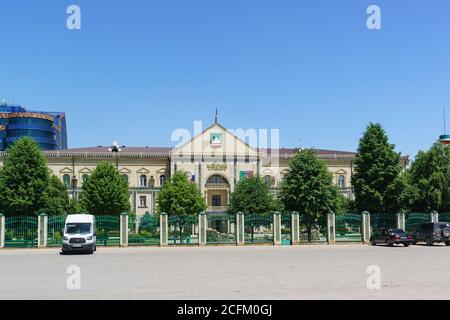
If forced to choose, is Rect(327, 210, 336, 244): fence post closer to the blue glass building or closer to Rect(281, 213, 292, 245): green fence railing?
Rect(281, 213, 292, 245): green fence railing

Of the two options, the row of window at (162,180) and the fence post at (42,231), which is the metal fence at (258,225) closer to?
the fence post at (42,231)

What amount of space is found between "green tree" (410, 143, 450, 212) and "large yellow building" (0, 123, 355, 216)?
23440 millimetres

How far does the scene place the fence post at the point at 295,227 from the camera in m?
40.9

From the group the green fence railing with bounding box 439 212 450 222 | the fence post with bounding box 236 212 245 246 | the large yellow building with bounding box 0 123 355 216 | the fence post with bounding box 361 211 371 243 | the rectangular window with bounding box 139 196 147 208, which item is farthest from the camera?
the rectangular window with bounding box 139 196 147 208

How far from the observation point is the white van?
1222 inches

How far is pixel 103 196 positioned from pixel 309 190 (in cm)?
2419

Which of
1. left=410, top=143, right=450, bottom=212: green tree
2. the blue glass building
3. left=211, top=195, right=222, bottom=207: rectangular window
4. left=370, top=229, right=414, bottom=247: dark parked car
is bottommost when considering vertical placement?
left=370, top=229, right=414, bottom=247: dark parked car

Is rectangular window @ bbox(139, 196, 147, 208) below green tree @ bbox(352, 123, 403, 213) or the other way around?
below

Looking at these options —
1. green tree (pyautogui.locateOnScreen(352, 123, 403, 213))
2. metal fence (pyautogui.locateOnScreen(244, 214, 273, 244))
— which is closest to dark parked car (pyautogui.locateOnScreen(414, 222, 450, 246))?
green tree (pyautogui.locateOnScreen(352, 123, 403, 213))

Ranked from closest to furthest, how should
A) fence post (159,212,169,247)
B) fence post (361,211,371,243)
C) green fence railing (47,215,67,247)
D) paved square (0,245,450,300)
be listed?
paved square (0,245,450,300) → green fence railing (47,215,67,247) → fence post (159,212,169,247) → fence post (361,211,371,243)

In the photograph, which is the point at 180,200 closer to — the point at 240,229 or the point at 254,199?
the point at 254,199
